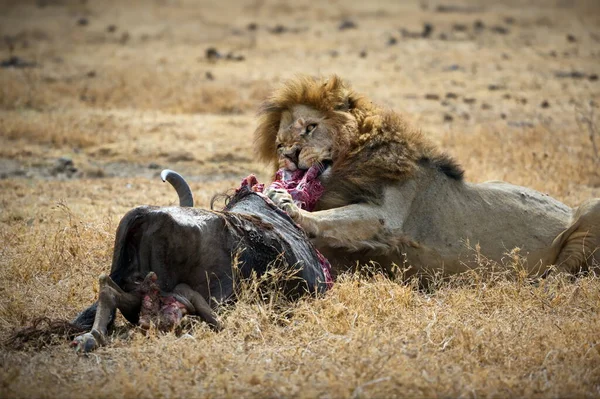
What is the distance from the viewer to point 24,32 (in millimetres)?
22219

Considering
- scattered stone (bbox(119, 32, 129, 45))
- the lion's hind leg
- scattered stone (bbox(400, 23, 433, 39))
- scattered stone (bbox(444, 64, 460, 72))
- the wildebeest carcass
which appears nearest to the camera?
the wildebeest carcass

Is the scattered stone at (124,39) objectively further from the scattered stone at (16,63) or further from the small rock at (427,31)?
the small rock at (427,31)

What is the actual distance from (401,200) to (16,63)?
13620 mm

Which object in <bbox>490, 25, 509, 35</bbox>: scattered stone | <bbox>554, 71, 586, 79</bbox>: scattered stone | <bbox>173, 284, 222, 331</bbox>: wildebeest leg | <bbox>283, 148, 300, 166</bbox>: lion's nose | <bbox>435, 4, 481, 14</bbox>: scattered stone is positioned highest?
<bbox>435, 4, 481, 14</bbox>: scattered stone

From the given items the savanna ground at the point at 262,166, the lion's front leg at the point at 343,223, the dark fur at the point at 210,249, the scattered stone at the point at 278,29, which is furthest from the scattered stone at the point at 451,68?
the dark fur at the point at 210,249

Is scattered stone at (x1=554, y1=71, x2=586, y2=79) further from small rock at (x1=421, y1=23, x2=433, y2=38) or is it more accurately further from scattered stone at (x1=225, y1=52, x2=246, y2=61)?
scattered stone at (x1=225, y1=52, x2=246, y2=61)

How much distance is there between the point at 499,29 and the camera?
22672 mm

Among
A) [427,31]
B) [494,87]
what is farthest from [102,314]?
[427,31]

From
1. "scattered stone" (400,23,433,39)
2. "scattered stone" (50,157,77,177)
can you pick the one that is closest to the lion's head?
"scattered stone" (50,157,77,177)

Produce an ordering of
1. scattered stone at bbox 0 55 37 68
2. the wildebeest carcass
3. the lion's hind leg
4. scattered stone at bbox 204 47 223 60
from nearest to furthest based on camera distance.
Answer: the wildebeest carcass < the lion's hind leg < scattered stone at bbox 0 55 37 68 < scattered stone at bbox 204 47 223 60

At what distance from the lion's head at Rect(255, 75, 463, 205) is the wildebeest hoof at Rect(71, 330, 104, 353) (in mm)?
2117

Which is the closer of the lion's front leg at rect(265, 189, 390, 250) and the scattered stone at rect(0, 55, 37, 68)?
the lion's front leg at rect(265, 189, 390, 250)

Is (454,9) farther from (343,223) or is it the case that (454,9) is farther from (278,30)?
(343,223)

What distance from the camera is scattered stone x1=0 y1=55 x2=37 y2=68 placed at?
17.4 metres
